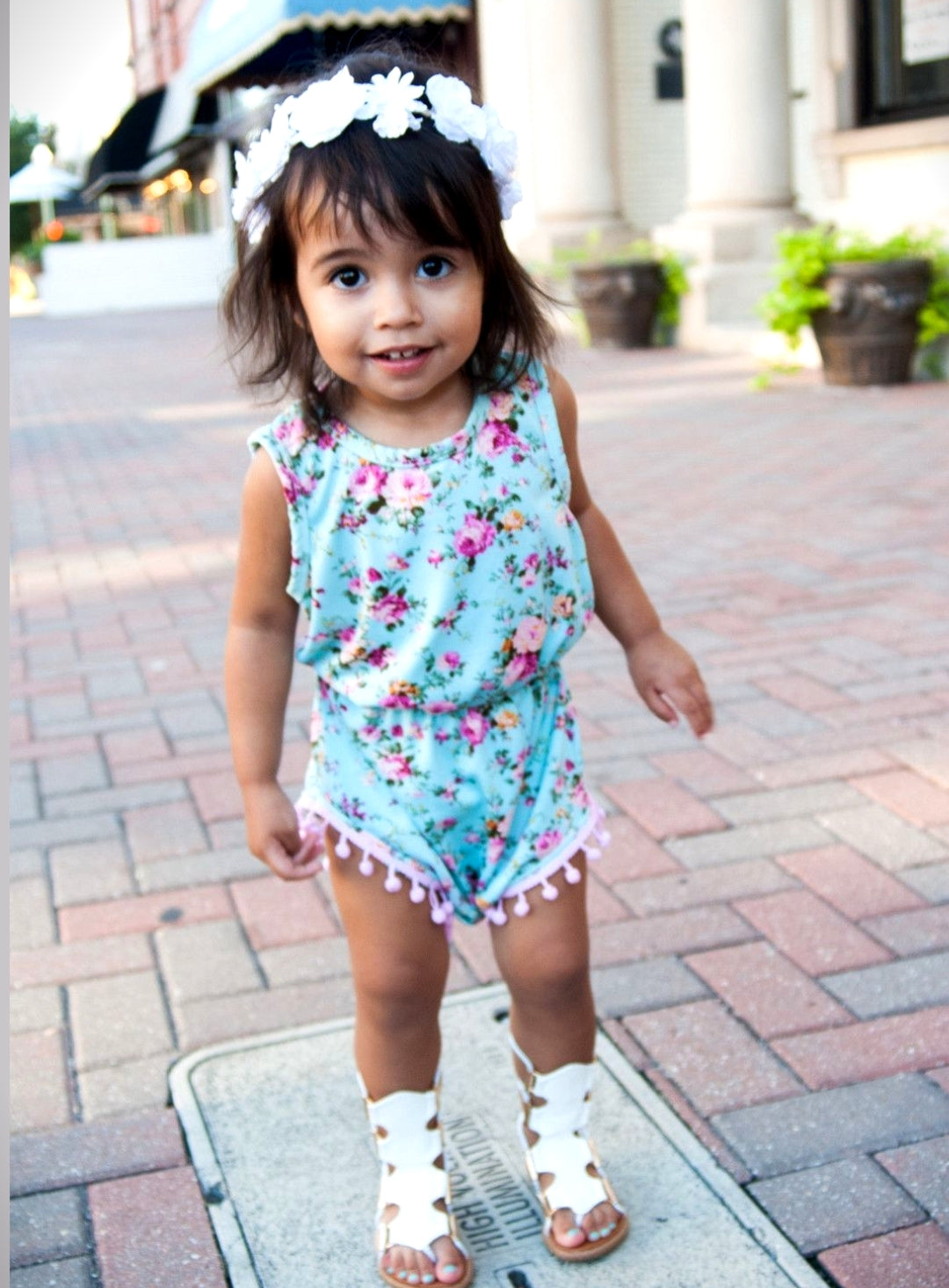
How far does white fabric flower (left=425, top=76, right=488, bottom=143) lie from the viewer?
1736mm

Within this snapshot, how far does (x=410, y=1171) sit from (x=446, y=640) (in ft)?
2.16

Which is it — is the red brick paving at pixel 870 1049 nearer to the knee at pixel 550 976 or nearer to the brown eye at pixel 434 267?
the knee at pixel 550 976

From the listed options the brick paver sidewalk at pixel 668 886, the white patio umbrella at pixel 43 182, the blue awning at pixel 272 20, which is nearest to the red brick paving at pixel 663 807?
the brick paver sidewalk at pixel 668 886

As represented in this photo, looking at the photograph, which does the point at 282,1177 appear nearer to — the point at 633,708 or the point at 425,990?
the point at 425,990

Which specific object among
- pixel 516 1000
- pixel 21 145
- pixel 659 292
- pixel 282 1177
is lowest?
pixel 282 1177

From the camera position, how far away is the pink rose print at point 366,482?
1813 millimetres

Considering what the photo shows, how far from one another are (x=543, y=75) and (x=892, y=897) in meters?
11.5

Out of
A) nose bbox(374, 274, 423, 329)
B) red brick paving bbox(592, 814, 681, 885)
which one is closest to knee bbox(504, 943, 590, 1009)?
nose bbox(374, 274, 423, 329)

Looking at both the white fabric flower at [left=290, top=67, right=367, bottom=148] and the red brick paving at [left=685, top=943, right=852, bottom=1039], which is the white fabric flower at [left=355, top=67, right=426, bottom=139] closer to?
the white fabric flower at [left=290, top=67, right=367, bottom=148]

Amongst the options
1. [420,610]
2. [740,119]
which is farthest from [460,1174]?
[740,119]

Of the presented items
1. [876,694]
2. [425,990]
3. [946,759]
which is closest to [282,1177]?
[425,990]

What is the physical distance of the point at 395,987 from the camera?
188 cm

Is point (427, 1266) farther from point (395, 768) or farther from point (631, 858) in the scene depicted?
point (631, 858)

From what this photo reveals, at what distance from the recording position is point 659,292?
1202 centimetres
